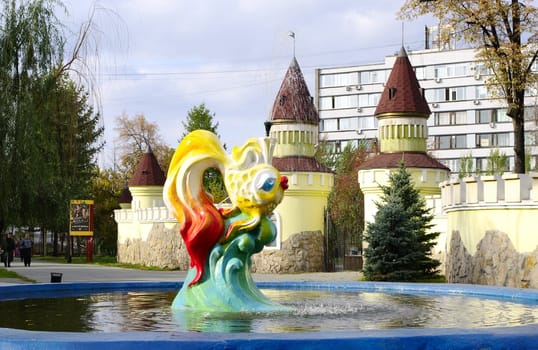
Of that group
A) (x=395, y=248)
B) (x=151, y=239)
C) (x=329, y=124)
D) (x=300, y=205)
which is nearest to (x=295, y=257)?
(x=300, y=205)

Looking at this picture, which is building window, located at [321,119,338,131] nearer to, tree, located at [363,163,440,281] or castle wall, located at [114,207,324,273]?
castle wall, located at [114,207,324,273]

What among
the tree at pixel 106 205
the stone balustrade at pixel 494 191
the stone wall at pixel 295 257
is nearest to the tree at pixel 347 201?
the stone wall at pixel 295 257

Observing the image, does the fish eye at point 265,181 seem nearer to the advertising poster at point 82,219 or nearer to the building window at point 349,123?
the advertising poster at point 82,219

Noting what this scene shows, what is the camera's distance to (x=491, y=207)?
22031 millimetres

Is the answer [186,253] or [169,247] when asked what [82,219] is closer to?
[169,247]

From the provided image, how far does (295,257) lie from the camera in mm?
35406

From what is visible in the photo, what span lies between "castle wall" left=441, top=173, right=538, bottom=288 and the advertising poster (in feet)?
84.9

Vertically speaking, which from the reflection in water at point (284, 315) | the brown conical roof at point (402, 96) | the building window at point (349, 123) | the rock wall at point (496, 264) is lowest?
the reflection in water at point (284, 315)

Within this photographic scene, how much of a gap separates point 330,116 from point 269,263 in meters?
54.8

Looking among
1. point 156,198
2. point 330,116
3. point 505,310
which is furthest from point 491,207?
point 330,116

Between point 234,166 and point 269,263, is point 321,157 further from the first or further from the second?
point 234,166

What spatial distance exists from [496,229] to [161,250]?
22.5 metres

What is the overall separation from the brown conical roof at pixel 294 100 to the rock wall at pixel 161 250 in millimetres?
7869

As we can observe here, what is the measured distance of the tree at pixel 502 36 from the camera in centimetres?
2762
